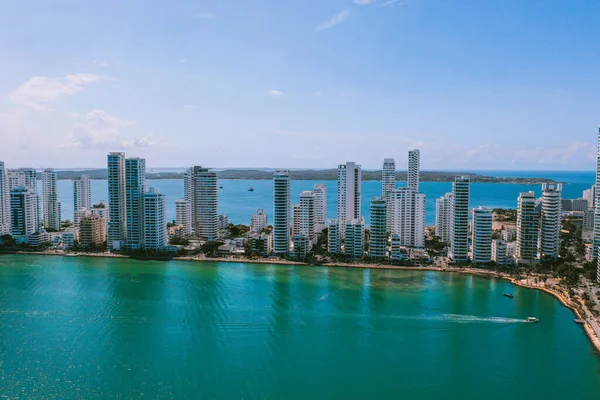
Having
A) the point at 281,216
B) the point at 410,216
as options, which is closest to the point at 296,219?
the point at 281,216

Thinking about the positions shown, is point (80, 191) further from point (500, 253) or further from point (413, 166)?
point (500, 253)

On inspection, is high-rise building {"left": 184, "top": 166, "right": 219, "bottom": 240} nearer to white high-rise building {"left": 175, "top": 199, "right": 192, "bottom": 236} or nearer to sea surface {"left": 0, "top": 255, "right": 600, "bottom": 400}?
white high-rise building {"left": 175, "top": 199, "right": 192, "bottom": 236}

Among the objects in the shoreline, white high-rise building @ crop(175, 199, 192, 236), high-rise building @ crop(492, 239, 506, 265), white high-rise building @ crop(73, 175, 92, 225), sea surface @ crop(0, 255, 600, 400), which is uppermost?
white high-rise building @ crop(73, 175, 92, 225)

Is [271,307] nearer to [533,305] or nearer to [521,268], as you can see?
[533,305]

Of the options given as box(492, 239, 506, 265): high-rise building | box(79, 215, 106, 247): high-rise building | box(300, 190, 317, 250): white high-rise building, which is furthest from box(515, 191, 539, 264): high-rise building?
box(79, 215, 106, 247): high-rise building

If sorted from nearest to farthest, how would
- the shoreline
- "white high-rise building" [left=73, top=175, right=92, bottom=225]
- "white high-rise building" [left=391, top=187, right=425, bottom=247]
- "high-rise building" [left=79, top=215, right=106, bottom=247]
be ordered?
the shoreline < "white high-rise building" [left=391, top=187, right=425, bottom=247] < "high-rise building" [left=79, top=215, right=106, bottom=247] < "white high-rise building" [left=73, top=175, right=92, bottom=225]

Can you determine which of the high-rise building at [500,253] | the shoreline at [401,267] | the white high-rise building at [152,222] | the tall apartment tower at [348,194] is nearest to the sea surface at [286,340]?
the shoreline at [401,267]

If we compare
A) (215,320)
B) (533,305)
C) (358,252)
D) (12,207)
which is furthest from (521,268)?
(12,207)
